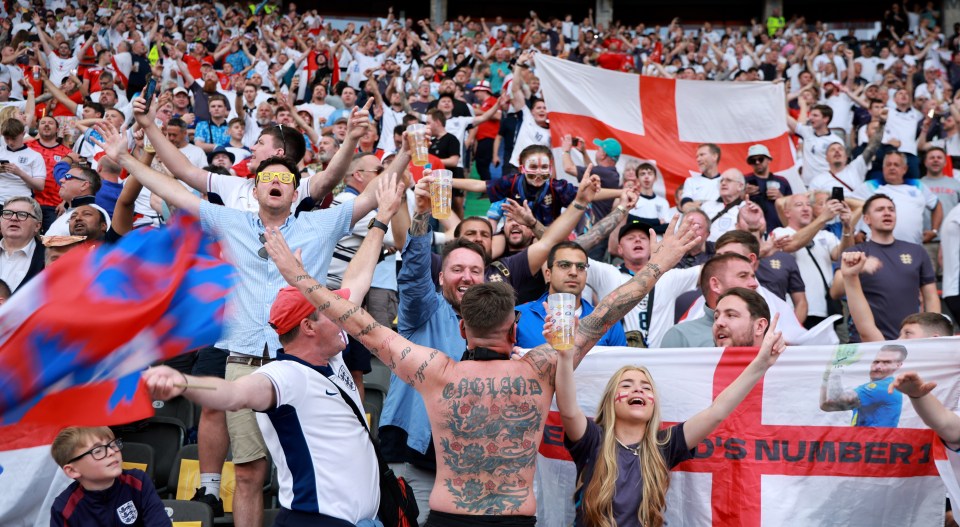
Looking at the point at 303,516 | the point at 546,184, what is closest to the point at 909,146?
the point at 546,184

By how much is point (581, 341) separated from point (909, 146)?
12.0 metres

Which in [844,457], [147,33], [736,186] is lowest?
[844,457]

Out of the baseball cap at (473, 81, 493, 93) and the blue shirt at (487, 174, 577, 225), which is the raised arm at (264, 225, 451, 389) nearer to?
the blue shirt at (487, 174, 577, 225)

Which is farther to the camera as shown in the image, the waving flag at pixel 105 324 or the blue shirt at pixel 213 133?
the blue shirt at pixel 213 133

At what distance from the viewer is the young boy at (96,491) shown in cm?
466

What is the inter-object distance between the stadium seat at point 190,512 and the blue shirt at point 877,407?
10.7 feet

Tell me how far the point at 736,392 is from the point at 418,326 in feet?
5.37

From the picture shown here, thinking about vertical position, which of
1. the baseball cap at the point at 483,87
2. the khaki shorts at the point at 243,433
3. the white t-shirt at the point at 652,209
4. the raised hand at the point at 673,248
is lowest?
the khaki shorts at the point at 243,433

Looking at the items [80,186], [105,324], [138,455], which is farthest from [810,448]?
[80,186]

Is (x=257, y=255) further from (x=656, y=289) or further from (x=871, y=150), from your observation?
(x=871, y=150)

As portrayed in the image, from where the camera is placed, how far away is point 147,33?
20.2 meters

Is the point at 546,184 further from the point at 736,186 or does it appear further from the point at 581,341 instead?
the point at 581,341

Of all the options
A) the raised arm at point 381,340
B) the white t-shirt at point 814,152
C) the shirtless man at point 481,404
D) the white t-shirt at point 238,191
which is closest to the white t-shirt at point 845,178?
the white t-shirt at point 814,152

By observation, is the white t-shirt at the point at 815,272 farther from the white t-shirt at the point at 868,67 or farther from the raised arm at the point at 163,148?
the white t-shirt at the point at 868,67
